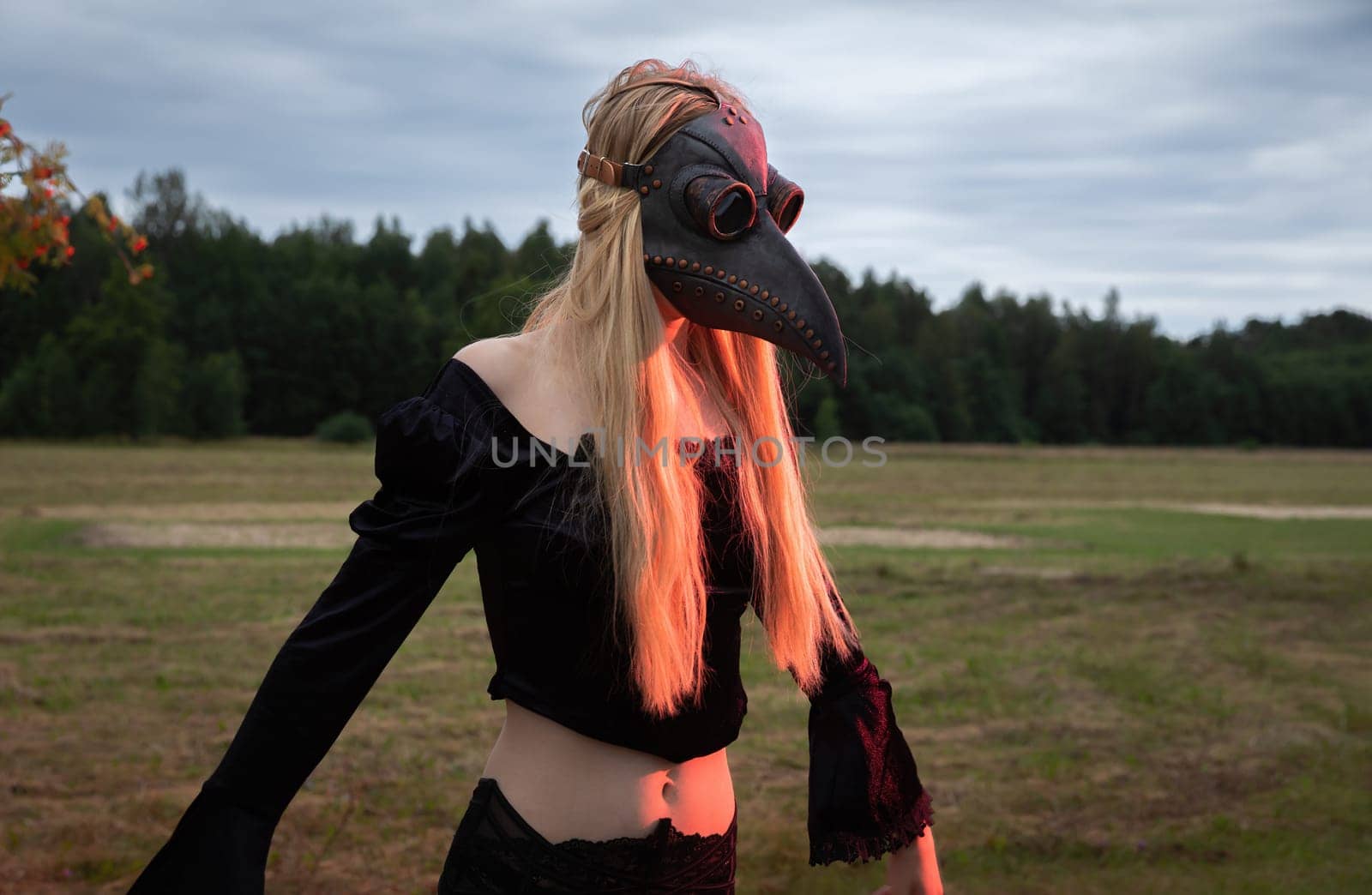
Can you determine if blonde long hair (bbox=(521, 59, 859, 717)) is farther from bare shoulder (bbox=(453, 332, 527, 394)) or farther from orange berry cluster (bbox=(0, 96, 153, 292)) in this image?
orange berry cluster (bbox=(0, 96, 153, 292))

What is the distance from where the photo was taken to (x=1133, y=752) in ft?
25.5

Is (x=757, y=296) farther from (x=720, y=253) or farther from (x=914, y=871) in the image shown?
(x=914, y=871)

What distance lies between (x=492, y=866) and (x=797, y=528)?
29.4 inches

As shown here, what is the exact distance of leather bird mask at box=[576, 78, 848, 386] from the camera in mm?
2014

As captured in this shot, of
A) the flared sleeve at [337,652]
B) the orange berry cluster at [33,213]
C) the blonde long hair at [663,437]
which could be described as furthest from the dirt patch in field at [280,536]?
the flared sleeve at [337,652]

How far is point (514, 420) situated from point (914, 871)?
1083 millimetres

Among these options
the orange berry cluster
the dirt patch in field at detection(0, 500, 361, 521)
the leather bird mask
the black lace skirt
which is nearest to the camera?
the black lace skirt

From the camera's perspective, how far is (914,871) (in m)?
2.21

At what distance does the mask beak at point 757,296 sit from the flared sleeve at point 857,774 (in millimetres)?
510

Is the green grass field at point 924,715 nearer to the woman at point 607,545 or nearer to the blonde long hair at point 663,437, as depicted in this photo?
the blonde long hair at point 663,437

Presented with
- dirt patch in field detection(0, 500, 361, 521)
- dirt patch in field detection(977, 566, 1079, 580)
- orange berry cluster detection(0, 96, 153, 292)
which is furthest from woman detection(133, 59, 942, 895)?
dirt patch in field detection(0, 500, 361, 521)

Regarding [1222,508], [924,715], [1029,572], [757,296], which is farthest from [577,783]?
[1222,508]

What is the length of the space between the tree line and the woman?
5051 centimetres

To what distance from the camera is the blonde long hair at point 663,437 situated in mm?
1896
